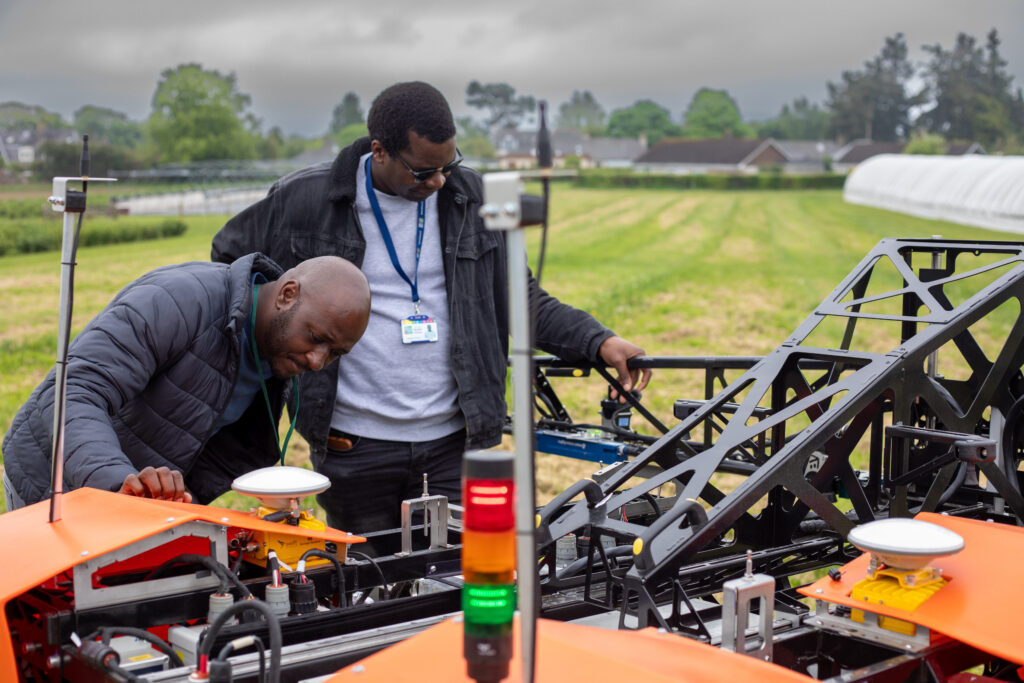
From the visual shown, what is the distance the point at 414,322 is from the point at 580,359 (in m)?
0.91

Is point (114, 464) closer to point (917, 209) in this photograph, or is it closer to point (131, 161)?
point (917, 209)

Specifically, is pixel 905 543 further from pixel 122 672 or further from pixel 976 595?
pixel 122 672

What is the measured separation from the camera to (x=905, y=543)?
273 cm

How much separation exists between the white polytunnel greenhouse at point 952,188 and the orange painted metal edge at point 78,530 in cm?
3499

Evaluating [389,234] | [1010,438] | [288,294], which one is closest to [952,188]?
[1010,438]

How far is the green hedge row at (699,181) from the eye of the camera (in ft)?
240

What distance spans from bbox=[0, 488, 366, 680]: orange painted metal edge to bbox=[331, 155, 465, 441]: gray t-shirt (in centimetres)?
118

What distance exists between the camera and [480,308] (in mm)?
4523

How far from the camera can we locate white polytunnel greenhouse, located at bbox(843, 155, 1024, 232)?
35.4 meters

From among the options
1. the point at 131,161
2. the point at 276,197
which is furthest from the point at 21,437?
the point at 131,161

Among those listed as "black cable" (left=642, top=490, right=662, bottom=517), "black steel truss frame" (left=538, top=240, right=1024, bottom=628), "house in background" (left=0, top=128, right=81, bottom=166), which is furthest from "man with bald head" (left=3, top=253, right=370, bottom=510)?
"house in background" (left=0, top=128, right=81, bottom=166)

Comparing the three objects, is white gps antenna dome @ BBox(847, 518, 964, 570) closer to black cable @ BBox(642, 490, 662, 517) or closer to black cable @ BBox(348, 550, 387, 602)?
black cable @ BBox(642, 490, 662, 517)

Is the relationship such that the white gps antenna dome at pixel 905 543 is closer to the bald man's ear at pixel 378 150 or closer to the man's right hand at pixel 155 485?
the man's right hand at pixel 155 485

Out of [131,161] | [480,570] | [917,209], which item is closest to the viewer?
[480,570]
